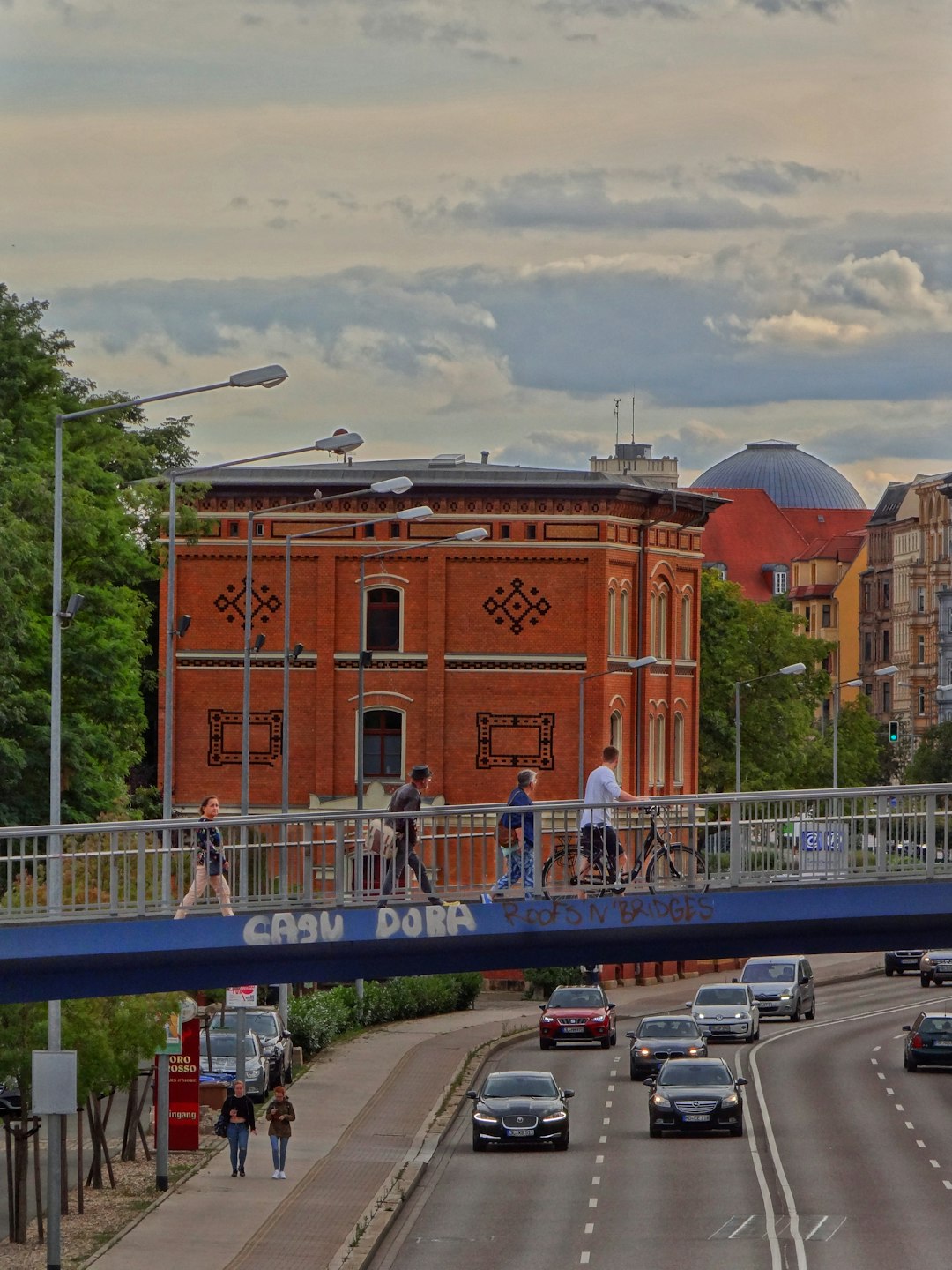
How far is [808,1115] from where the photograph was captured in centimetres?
4694

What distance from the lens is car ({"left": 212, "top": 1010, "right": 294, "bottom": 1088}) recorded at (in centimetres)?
4916

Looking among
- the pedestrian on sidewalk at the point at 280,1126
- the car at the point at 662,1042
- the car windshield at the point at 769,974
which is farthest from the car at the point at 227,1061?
the car windshield at the point at 769,974

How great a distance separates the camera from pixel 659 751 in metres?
72.9

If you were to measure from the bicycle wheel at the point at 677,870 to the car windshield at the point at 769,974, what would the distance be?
140ft

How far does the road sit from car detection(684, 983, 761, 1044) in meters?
3.48

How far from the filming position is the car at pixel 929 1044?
55.0 metres

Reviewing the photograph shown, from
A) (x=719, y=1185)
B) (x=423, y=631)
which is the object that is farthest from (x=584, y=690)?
(x=719, y=1185)

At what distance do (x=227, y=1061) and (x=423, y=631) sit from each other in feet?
74.8

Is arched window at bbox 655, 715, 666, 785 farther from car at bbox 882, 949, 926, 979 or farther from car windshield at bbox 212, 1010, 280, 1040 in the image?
car windshield at bbox 212, 1010, 280, 1040

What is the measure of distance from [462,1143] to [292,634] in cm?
2600

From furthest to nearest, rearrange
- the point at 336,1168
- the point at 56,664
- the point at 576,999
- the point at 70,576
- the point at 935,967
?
the point at 935,967 → the point at 576,999 → the point at 70,576 → the point at 336,1168 → the point at 56,664

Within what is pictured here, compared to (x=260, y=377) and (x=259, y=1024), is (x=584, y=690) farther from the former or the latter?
(x=260, y=377)

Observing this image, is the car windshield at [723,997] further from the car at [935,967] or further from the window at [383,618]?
the car at [935,967]

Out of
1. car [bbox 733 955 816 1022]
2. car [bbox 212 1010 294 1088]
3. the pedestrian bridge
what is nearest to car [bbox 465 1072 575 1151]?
car [bbox 212 1010 294 1088]
